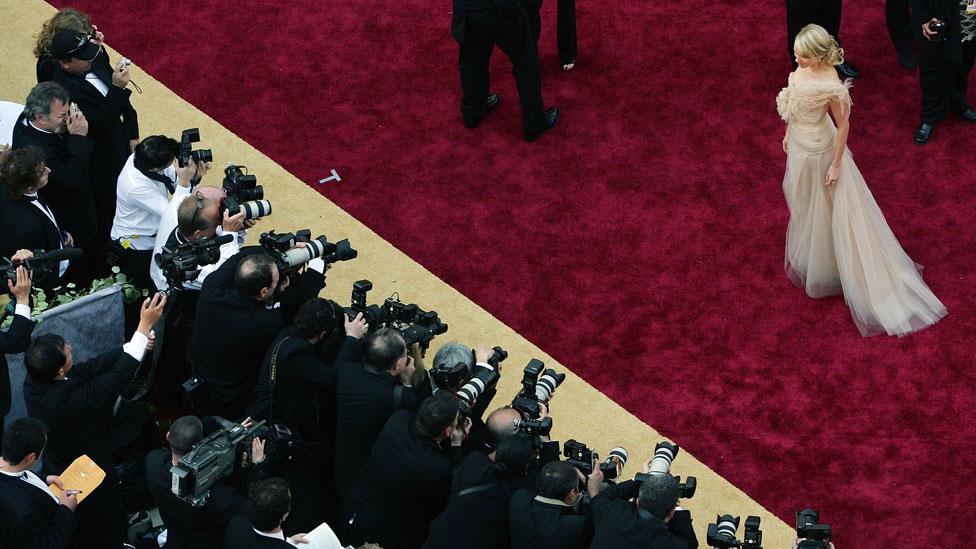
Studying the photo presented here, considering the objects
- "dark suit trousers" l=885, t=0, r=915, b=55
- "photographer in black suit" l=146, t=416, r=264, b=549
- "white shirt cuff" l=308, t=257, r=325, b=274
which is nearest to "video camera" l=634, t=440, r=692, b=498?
"photographer in black suit" l=146, t=416, r=264, b=549

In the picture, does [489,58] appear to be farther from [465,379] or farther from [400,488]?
[400,488]

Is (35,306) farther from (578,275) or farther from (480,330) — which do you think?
(578,275)

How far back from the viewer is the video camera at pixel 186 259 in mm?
6617

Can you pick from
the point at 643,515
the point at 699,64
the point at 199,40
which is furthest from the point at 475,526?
the point at 199,40

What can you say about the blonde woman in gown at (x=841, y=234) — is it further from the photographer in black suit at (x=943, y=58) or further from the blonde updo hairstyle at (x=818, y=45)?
the photographer in black suit at (x=943, y=58)

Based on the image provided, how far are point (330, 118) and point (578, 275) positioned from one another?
235cm

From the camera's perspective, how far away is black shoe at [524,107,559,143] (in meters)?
9.07

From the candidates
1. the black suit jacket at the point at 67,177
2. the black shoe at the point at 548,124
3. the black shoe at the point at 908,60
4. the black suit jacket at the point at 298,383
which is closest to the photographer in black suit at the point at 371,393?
the black suit jacket at the point at 298,383

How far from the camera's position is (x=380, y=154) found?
910cm

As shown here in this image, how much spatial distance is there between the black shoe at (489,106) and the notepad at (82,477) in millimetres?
4027

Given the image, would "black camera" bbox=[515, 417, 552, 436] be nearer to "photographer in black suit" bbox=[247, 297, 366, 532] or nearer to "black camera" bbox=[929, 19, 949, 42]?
"photographer in black suit" bbox=[247, 297, 366, 532]

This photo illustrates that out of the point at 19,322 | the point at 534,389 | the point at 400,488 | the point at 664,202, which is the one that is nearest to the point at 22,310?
the point at 19,322

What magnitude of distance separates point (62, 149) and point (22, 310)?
1.36m

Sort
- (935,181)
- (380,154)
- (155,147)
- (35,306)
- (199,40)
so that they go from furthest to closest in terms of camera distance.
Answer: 1. (199,40)
2. (380,154)
3. (935,181)
4. (155,147)
5. (35,306)
